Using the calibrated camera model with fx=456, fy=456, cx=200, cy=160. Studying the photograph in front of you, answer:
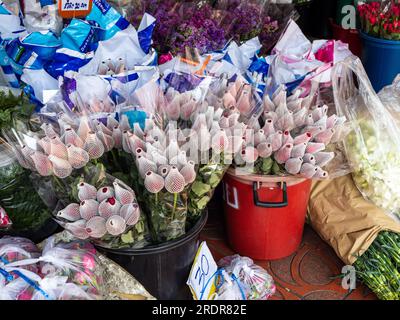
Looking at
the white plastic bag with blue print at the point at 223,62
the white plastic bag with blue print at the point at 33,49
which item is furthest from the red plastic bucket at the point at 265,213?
the white plastic bag with blue print at the point at 33,49

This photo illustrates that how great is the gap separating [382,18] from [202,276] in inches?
94.0

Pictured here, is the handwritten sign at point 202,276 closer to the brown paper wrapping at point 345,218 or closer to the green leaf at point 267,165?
the green leaf at point 267,165

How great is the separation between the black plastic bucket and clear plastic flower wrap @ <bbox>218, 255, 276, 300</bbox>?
0.25 meters

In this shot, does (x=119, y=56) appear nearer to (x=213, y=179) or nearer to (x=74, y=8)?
(x=74, y=8)

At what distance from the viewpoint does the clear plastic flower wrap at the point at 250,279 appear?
72.6 inches

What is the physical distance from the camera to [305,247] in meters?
2.23

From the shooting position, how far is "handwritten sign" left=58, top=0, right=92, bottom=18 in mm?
1928

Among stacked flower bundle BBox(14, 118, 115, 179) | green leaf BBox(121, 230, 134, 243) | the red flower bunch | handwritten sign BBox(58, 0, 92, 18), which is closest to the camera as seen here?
stacked flower bundle BBox(14, 118, 115, 179)

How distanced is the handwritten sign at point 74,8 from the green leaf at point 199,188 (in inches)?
35.8

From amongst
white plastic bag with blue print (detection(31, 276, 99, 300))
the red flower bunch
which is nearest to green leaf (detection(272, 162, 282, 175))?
white plastic bag with blue print (detection(31, 276, 99, 300))

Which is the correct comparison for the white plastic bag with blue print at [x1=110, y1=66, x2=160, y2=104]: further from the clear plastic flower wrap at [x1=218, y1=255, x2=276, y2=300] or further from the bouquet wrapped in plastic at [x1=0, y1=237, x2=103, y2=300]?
the clear plastic flower wrap at [x1=218, y1=255, x2=276, y2=300]

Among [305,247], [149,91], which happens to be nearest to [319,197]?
[305,247]

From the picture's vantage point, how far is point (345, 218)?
205 centimetres

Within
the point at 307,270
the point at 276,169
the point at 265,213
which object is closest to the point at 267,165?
the point at 276,169
